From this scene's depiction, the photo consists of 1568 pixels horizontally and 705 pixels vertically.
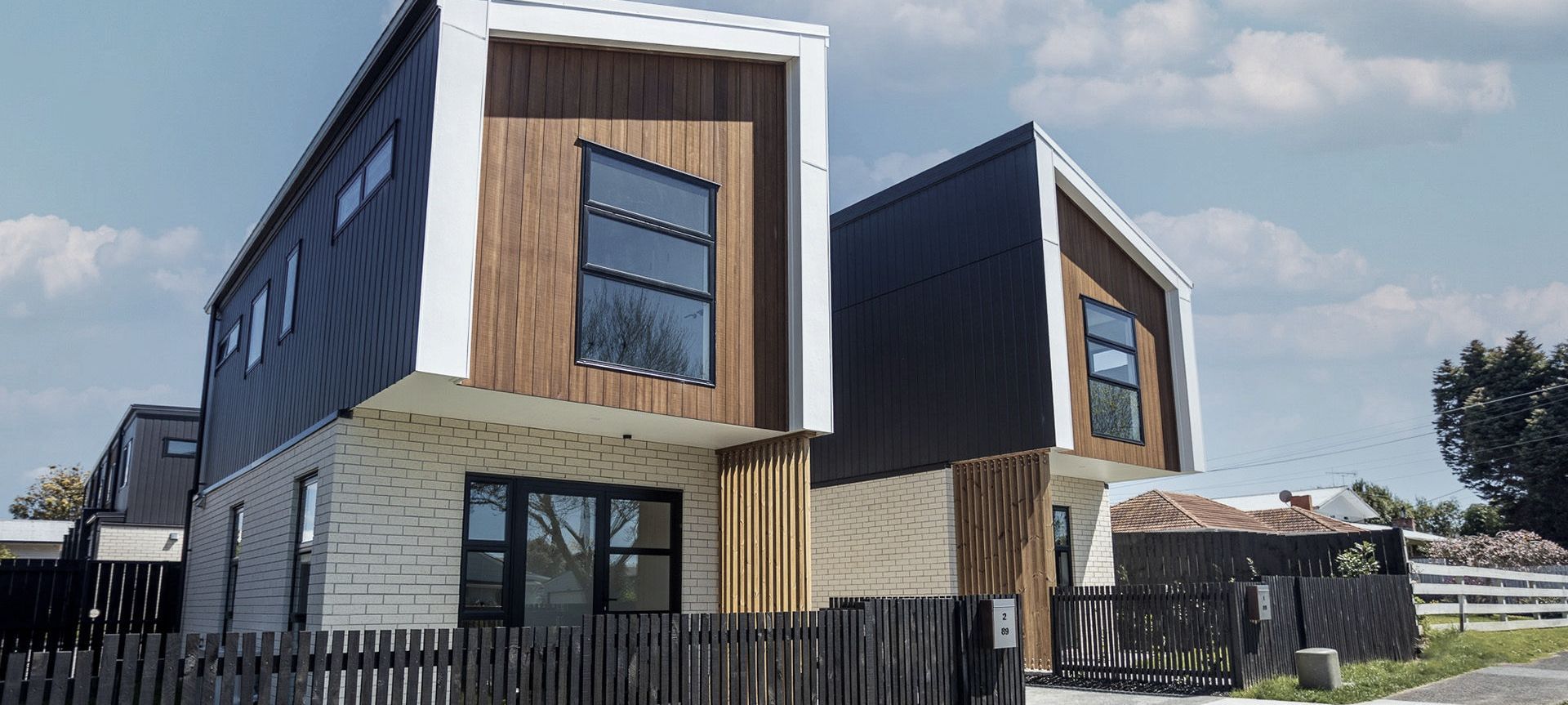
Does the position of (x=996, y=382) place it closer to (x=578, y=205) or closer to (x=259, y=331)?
(x=578, y=205)

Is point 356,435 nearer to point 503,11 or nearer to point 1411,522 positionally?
point 503,11

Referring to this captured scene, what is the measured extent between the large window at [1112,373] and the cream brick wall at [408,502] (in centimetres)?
820

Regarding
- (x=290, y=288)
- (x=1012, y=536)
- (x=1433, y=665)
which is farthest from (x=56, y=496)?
(x=1433, y=665)

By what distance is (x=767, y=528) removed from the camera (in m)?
11.2

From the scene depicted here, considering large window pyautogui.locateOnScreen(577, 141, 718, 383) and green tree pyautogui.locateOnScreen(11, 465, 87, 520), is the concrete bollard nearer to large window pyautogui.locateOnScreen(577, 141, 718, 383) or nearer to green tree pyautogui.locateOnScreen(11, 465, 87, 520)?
large window pyautogui.locateOnScreen(577, 141, 718, 383)

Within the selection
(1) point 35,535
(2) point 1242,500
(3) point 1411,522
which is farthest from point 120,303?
(3) point 1411,522

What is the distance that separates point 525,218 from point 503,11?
6.31 feet

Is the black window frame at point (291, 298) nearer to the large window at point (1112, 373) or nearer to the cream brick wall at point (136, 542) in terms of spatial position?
the large window at point (1112, 373)

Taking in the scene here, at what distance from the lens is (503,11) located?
970 cm

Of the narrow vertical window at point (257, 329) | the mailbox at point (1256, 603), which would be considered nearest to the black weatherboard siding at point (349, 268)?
the narrow vertical window at point (257, 329)

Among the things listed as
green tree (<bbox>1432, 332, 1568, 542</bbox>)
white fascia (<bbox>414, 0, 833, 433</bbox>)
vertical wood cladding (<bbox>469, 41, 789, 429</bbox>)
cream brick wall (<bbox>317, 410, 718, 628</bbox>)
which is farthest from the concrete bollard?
green tree (<bbox>1432, 332, 1568, 542</bbox>)

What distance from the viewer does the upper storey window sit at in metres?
10.3

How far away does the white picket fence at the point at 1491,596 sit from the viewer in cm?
1694

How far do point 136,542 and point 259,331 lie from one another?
46.3 ft
